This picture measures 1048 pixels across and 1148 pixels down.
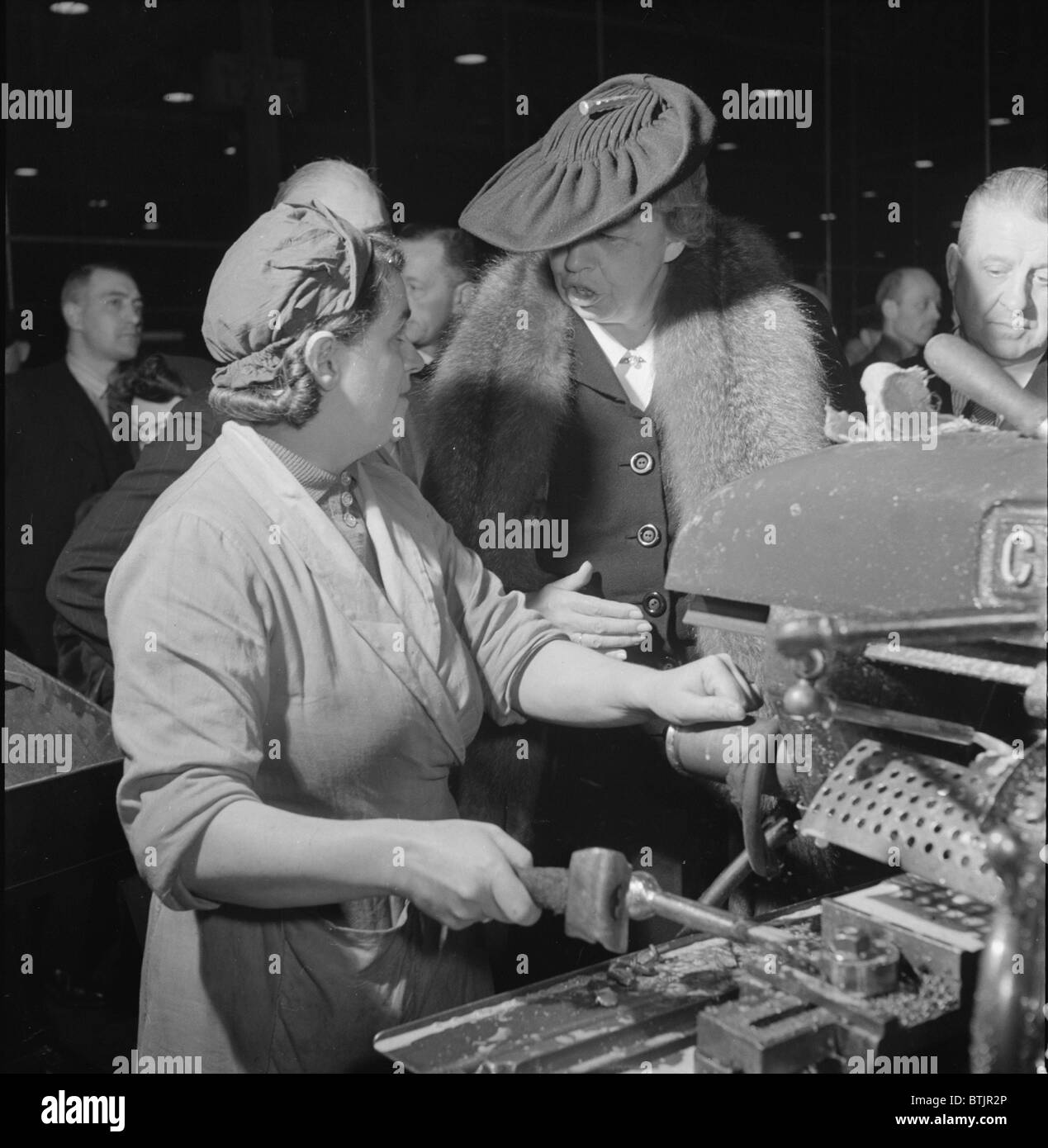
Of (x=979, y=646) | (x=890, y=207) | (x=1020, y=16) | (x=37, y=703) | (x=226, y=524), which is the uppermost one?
(x=1020, y=16)

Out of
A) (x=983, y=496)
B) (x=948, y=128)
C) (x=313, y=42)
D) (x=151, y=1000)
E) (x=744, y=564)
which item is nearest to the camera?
(x=983, y=496)

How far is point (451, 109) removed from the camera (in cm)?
204

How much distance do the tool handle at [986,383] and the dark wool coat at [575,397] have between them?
0.40m

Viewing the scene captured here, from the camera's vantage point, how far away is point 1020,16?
7.78ft

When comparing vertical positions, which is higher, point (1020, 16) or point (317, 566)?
point (1020, 16)

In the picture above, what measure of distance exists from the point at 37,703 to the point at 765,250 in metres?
1.37

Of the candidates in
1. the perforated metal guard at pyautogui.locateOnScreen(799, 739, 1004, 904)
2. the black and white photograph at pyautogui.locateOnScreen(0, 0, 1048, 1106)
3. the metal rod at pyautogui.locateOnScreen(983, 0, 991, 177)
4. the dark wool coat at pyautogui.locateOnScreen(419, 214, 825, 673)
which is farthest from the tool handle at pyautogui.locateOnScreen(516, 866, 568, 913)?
the metal rod at pyautogui.locateOnScreen(983, 0, 991, 177)

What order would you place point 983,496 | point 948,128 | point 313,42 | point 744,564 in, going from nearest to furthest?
point 983,496
point 744,564
point 313,42
point 948,128

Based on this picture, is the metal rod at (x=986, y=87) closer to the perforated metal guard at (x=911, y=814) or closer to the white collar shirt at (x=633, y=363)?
the white collar shirt at (x=633, y=363)

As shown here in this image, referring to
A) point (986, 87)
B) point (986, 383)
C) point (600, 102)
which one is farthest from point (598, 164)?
point (986, 87)

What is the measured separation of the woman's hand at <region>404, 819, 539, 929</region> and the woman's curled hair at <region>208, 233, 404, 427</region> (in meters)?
0.52

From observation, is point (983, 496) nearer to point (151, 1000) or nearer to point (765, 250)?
point (765, 250)

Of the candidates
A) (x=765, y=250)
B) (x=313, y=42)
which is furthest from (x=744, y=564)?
(x=313, y=42)

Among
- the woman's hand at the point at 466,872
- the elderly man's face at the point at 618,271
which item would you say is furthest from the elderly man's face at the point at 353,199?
the woman's hand at the point at 466,872
